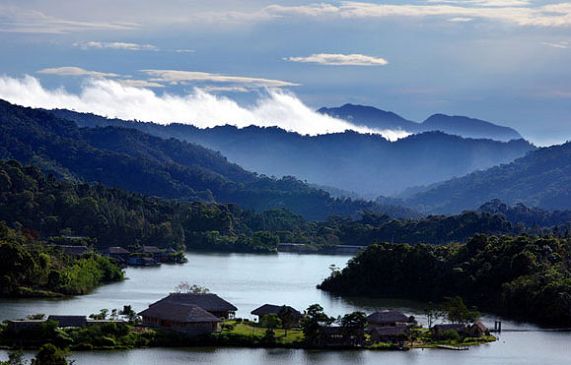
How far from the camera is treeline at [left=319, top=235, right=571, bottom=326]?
47.0 metres

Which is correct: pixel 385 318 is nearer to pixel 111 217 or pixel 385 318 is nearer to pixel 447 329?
pixel 447 329

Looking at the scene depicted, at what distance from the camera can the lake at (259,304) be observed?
Result: 32094 mm

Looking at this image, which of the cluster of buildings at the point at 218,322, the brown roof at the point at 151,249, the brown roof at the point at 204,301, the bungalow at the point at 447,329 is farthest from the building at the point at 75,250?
the bungalow at the point at 447,329

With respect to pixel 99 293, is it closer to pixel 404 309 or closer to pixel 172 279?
pixel 172 279

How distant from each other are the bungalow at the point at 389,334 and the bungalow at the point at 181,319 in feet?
15.2

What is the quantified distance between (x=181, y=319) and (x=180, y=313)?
17.0 inches

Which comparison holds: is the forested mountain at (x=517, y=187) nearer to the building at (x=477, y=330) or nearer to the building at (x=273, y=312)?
the building at (x=477, y=330)

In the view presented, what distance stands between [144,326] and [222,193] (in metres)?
93.0

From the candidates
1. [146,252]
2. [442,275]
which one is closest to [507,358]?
[442,275]

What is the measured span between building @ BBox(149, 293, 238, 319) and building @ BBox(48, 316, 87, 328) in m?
4.72

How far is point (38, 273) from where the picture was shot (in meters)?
45.0

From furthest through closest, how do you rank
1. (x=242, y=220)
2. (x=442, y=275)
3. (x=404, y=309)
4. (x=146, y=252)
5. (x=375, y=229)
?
(x=242, y=220)
(x=375, y=229)
(x=146, y=252)
(x=442, y=275)
(x=404, y=309)

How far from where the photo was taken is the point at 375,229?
86750 millimetres

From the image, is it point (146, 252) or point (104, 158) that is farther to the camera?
point (104, 158)
